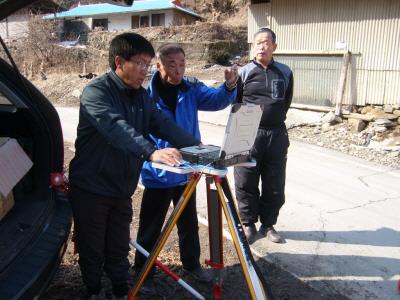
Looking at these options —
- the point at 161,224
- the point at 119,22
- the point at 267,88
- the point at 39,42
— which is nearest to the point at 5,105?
the point at 161,224

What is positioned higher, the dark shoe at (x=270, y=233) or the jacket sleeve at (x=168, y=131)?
the jacket sleeve at (x=168, y=131)

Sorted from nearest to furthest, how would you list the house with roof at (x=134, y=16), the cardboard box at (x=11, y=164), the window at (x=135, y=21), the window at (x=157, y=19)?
1. the cardboard box at (x=11, y=164)
2. the house with roof at (x=134, y=16)
3. the window at (x=157, y=19)
4. the window at (x=135, y=21)

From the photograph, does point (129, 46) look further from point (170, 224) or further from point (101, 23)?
point (101, 23)

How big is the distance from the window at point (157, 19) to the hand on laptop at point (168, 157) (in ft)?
125

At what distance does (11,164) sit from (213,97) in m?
1.40

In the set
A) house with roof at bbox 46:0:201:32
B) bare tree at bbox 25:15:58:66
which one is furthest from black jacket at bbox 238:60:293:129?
house with roof at bbox 46:0:201:32

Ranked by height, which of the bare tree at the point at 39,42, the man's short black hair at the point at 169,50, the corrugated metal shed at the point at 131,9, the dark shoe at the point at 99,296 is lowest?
the dark shoe at the point at 99,296

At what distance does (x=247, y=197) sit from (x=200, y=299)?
1.49 meters

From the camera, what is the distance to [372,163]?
7250mm

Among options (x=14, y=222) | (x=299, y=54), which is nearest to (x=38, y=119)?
(x=14, y=222)

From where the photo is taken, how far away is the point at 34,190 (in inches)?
113

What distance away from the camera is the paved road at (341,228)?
11.5ft

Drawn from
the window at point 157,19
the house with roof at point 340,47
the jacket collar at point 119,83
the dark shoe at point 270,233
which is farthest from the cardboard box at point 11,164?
the window at point 157,19

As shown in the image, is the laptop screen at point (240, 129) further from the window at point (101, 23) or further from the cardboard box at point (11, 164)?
the window at point (101, 23)
